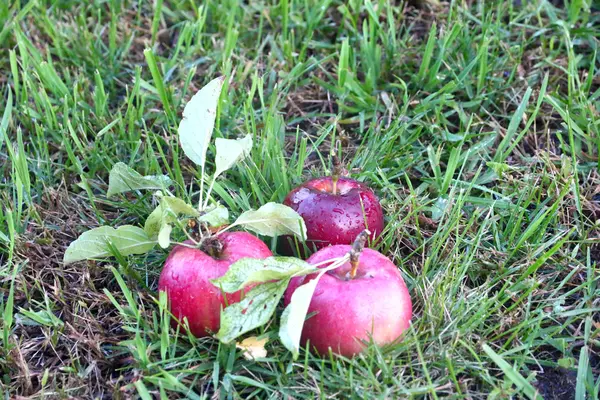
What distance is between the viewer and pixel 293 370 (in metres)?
2.05

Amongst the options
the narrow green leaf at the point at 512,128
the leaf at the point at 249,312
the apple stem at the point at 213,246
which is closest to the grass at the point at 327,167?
the narrow green leaf at the point at 512,128

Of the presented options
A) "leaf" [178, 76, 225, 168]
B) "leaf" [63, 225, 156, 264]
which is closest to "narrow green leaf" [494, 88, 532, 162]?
"leaf" [178, 76, 225, 168]

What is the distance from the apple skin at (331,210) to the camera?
2.20 meters

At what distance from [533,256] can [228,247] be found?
1.03 metres

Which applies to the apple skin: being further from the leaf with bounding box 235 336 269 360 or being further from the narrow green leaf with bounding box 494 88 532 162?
the narrow green leaf with bounding box 494 88 532 162

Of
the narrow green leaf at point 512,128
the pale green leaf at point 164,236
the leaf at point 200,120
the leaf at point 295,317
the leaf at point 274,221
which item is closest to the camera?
the leaf at point 295,317

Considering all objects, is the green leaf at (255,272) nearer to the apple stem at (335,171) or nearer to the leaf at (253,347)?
the leaf at (253,347)

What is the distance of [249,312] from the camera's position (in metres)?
1.92

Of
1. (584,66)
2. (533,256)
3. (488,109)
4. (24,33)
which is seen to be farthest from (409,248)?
(24,33)

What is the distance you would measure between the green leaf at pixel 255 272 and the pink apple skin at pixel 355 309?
2.5 inches

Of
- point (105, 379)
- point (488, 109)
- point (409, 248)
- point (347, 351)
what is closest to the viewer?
point (347, 351)

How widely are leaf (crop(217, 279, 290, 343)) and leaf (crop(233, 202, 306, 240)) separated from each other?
0.25 meters

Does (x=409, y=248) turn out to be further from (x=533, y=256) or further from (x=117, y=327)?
(x=117, y=327)

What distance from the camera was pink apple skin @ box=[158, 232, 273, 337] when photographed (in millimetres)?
1974
